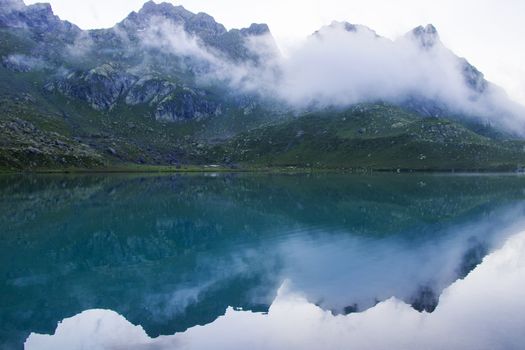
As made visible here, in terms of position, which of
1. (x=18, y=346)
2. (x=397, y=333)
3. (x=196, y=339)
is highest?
(x=397, y=333)

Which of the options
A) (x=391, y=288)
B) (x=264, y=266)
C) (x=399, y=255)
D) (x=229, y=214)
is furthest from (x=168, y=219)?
(x=391, y=288)

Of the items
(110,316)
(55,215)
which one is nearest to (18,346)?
(110,316)

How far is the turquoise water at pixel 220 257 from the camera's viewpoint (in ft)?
123

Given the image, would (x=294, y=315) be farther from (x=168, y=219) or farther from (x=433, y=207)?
(x=433, y=207)

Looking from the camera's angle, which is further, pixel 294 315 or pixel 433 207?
pixel 433 207

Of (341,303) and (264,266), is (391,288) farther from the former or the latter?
(264,266)

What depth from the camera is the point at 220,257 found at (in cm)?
5494

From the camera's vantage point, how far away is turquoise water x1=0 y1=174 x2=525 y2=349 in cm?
3734

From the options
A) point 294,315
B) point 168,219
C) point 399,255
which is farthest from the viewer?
point 168,219

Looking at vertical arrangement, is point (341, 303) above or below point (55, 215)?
above

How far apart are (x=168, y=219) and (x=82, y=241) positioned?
75.8 feet

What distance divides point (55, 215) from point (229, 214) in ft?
112

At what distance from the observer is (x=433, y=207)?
330 feet

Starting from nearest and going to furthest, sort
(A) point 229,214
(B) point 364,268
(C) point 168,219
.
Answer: (B) point 364,268 → (C) point 168,219 → (A) point 229,214
